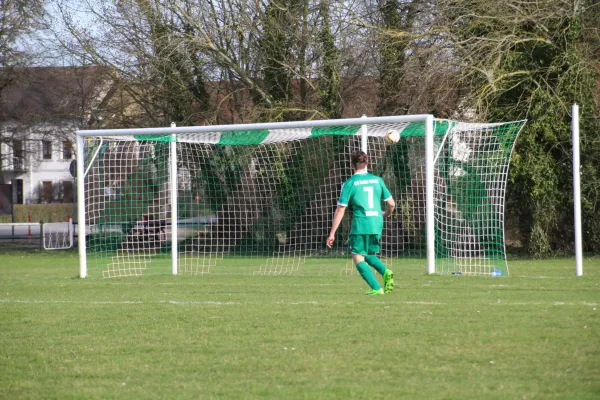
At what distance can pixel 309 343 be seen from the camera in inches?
280

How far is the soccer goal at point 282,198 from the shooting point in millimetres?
16359

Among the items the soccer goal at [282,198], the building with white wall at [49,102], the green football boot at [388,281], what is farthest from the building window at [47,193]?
the green football boot at [388,281]

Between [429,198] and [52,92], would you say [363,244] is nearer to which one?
[429,198]

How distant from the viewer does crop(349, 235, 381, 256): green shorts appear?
10.6 m

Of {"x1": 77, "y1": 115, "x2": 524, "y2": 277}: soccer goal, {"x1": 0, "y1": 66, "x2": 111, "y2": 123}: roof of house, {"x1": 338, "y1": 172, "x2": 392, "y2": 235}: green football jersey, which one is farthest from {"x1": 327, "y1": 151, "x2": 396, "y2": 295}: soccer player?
{"x1": 0, "y1": 66, "x2": 111, "y2": 123}: roof of house

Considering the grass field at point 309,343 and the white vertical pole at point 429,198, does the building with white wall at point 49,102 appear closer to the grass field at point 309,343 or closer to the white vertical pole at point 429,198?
the white vertical pole at point 429,198

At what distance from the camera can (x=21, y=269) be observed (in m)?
20.1

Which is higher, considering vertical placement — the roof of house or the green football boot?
the roof of house

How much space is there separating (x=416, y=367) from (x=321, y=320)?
2469 mm

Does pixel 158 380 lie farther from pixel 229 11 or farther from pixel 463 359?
pixel 229 11

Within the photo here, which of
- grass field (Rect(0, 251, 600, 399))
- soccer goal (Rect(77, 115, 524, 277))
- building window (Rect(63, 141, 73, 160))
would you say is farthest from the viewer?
building window (Rect(63, 141, 73, 160))

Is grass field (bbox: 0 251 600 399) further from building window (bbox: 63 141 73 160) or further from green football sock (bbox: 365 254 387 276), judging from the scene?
building window (bbox: 63 141 73 160)

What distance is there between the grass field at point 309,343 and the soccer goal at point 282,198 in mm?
4653

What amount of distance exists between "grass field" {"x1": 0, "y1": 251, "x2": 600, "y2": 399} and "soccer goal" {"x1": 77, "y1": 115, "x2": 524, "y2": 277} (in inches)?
183
